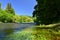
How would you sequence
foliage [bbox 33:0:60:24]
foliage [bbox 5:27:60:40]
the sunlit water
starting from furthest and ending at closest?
foliage [bbox 33:0:60:24] < the sunlit water < foliage [bbox 5:27:60:40]

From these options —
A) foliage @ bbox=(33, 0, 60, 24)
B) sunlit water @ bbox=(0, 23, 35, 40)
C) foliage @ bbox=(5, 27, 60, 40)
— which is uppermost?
foliage @ bbox=(33, 0, 60, 24)

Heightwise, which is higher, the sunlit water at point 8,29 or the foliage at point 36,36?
the sunlit water at point 8,29

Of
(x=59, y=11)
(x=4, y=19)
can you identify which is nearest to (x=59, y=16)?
(x=59, y=11)

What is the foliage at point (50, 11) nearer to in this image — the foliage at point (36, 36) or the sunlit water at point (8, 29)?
the sunlit water at point (8, 29)

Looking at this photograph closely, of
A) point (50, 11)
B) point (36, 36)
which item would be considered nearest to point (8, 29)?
point (50, 11)

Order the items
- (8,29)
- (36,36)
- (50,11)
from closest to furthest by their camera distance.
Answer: (36,36)
(8,29)
(50,11)

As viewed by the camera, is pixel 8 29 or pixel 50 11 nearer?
pixel 8 29

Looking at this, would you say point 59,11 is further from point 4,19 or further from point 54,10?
point 4,19

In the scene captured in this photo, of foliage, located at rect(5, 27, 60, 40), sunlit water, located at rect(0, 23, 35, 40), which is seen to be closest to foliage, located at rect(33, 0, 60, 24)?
sunlit water, located at rect(0, 23, 35, 40)

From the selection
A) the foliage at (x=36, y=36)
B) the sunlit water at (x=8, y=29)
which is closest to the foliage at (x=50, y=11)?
the sunlit water at (x=8, y=29)

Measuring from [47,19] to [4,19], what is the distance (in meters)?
78.7

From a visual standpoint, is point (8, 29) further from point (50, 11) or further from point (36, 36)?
point (36, 36)

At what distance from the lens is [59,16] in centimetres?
4331

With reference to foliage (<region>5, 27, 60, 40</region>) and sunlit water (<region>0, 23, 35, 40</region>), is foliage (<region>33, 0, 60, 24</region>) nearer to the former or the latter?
sunlit water (<region>0, 23, 35, 40</region>)
